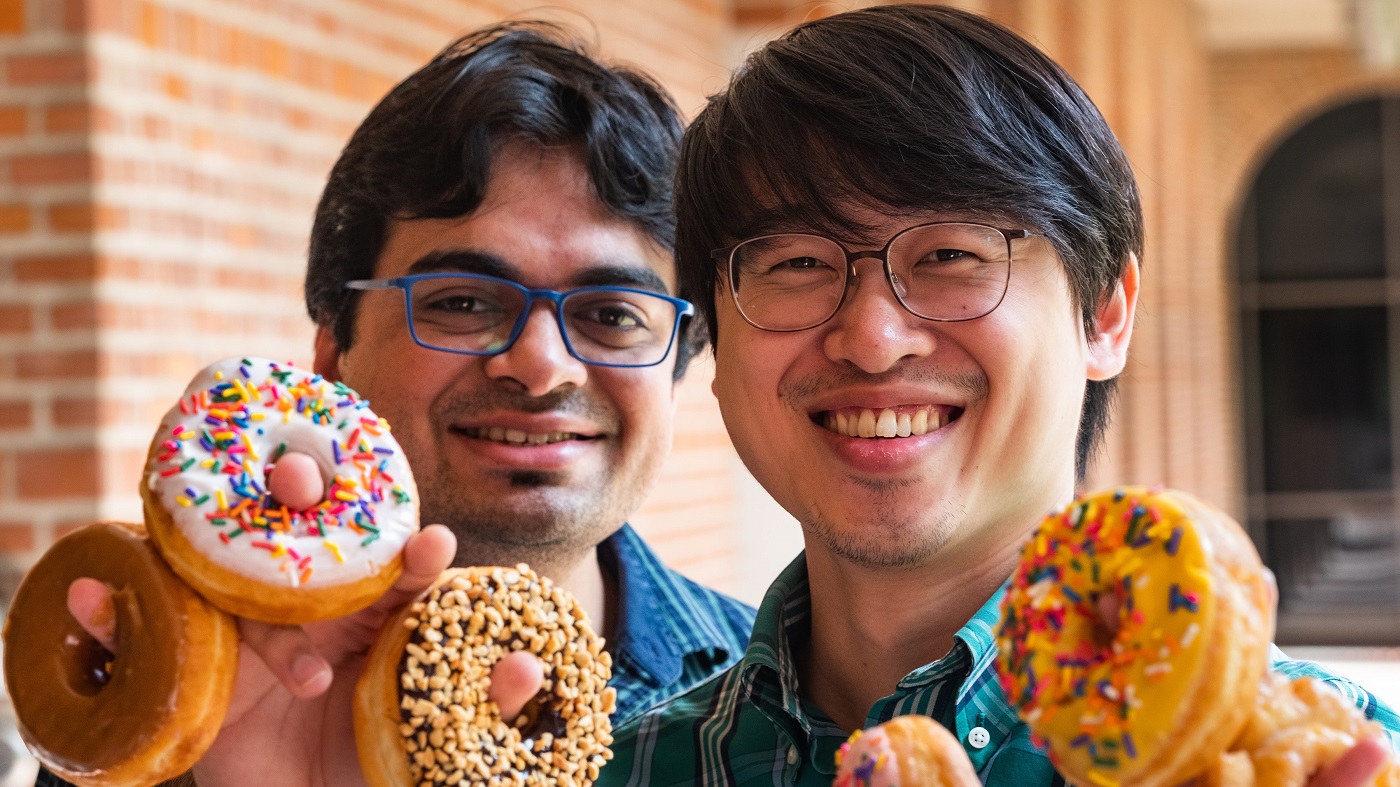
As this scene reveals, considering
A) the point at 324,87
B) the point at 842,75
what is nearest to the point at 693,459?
the point at 324,87

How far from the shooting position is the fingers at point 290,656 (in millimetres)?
1081

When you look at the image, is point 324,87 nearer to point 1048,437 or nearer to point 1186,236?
point 1048,437

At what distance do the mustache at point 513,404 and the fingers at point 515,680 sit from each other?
2.38 feet

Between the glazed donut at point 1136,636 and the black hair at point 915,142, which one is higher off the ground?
the black hair at point 915,142

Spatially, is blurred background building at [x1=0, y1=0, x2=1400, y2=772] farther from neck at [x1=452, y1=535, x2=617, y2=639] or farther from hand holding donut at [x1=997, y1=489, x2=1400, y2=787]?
hand holding donut at [x1=997, y1=489, x2=1400, y2=787]

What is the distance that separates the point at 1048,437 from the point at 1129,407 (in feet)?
23.5

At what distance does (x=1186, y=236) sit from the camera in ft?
36.2

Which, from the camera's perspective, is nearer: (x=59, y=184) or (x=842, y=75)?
(x=842, y=75)

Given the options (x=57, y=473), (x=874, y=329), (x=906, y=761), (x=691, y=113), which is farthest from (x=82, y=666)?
(x=691, y=113)

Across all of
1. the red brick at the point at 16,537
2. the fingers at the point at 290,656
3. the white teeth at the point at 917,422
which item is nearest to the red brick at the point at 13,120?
the red brick at the point at 16,537

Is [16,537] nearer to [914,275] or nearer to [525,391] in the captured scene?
[525,391]

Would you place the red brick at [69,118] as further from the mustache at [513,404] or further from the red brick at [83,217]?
the mustache at [513,404]

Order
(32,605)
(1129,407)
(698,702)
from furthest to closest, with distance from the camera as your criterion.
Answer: (1129,407), (698,702), (32,605)

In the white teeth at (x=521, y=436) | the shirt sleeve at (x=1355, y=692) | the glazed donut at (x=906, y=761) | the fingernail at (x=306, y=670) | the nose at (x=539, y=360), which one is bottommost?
the shirt sleeve at (x=1355, y=692)
